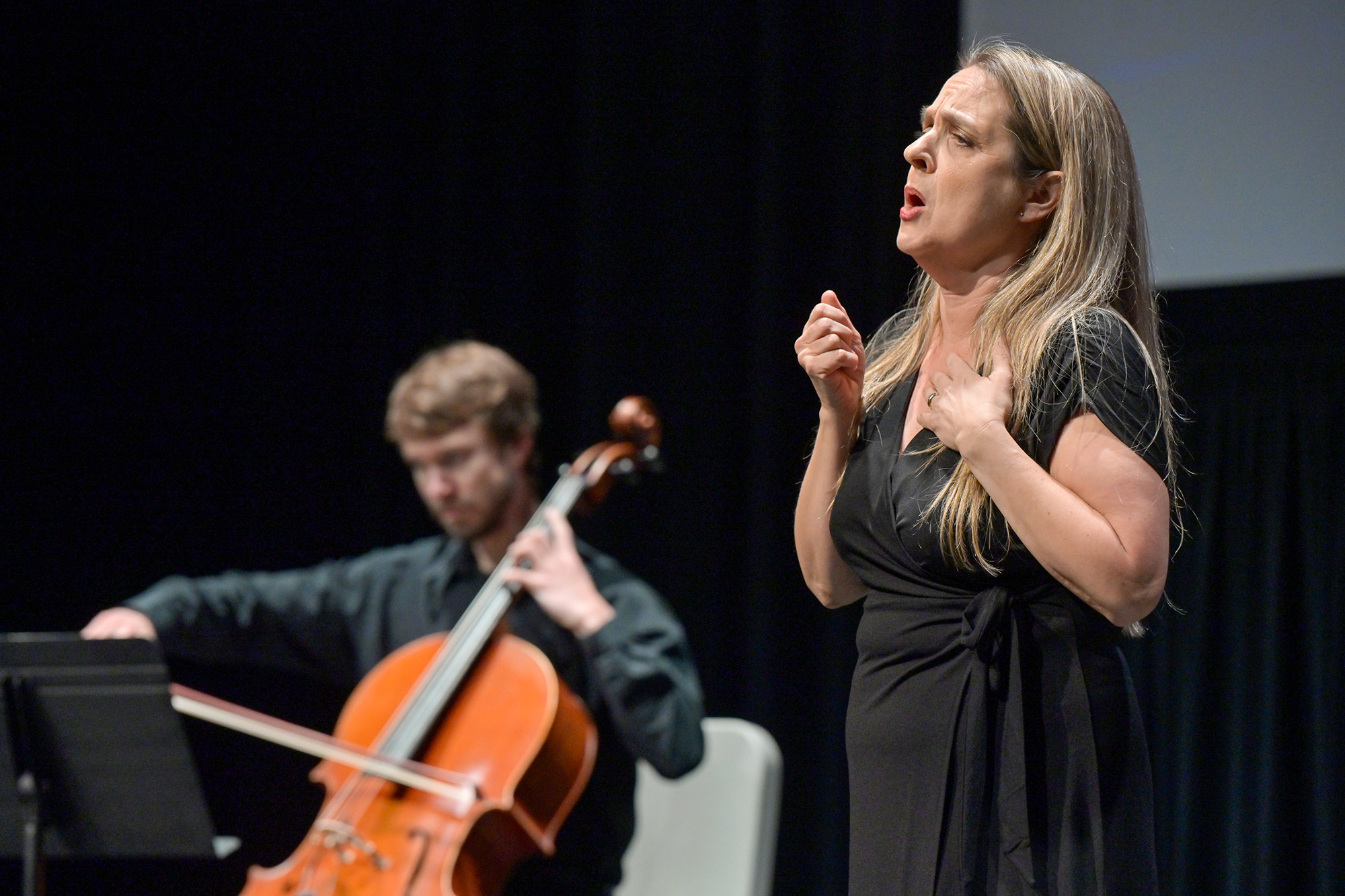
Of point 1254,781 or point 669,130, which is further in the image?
point 669,130

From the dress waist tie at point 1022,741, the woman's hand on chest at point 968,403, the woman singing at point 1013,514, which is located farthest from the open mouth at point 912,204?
the dress waist tie at point 1022,741

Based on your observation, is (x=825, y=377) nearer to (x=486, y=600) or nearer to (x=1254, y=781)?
(x=486, y=600)

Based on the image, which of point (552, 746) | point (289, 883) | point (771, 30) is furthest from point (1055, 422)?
point (771, 30)

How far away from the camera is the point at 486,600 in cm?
245

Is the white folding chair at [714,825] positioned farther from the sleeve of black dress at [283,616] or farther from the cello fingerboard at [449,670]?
the sleeve of black dress at [283,616]

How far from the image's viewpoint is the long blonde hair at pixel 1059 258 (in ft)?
3.65

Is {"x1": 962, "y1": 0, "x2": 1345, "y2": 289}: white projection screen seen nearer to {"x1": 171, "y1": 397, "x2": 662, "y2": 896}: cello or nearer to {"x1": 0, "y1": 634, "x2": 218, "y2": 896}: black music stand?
{"x1": 171, "y1": 397, "x2": 662, "y2": 896}: cello

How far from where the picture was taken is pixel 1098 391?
109 cm

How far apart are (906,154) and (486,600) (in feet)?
4.83

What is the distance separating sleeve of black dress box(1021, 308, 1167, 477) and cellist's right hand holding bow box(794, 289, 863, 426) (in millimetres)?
178

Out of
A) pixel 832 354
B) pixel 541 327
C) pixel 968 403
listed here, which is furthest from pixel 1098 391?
pixel 541 327

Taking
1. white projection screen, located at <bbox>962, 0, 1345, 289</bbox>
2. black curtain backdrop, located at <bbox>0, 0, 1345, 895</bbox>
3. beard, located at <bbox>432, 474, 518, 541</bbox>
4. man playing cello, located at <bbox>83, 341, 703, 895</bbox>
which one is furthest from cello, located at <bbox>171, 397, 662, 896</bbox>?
white projection screen, located at <bbox>962, 0, 1345, 289</bbox>

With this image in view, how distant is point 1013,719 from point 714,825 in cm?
149

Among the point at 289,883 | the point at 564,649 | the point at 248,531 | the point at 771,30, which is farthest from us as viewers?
the point at 248,531
